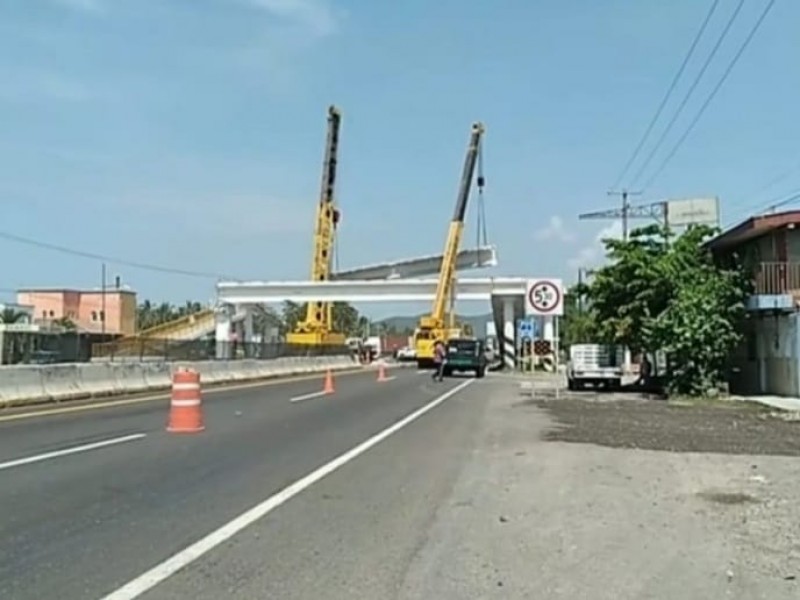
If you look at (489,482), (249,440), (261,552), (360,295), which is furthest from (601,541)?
(360,295)

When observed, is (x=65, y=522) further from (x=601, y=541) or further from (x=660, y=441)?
(x=660, y=441)

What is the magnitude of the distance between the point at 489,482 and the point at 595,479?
138 centimetres

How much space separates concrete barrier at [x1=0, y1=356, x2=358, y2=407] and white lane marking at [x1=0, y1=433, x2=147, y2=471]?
27.2ft

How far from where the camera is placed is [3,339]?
30281 millimetres

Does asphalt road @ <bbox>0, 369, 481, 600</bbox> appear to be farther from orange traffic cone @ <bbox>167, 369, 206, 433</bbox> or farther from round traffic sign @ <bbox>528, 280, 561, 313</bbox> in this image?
round traffic sign @ <bbox>528, 280, 561, 313</bbox>

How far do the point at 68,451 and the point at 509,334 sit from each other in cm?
6776

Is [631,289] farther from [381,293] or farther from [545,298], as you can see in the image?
[381,293]

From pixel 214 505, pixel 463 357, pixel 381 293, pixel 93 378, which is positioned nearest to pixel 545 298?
pixel 93 378

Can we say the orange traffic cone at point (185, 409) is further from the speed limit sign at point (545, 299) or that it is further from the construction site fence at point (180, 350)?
the construction site fence at point (180, 350)

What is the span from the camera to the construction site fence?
39.1 metres

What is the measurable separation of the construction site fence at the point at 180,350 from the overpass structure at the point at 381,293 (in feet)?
66.2

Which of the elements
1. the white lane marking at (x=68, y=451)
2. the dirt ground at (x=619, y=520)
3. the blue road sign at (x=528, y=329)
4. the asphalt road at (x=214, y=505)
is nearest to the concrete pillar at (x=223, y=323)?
the blue road sign at (x=528, y=329)

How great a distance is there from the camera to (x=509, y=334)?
266ft

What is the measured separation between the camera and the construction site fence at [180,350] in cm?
3906
